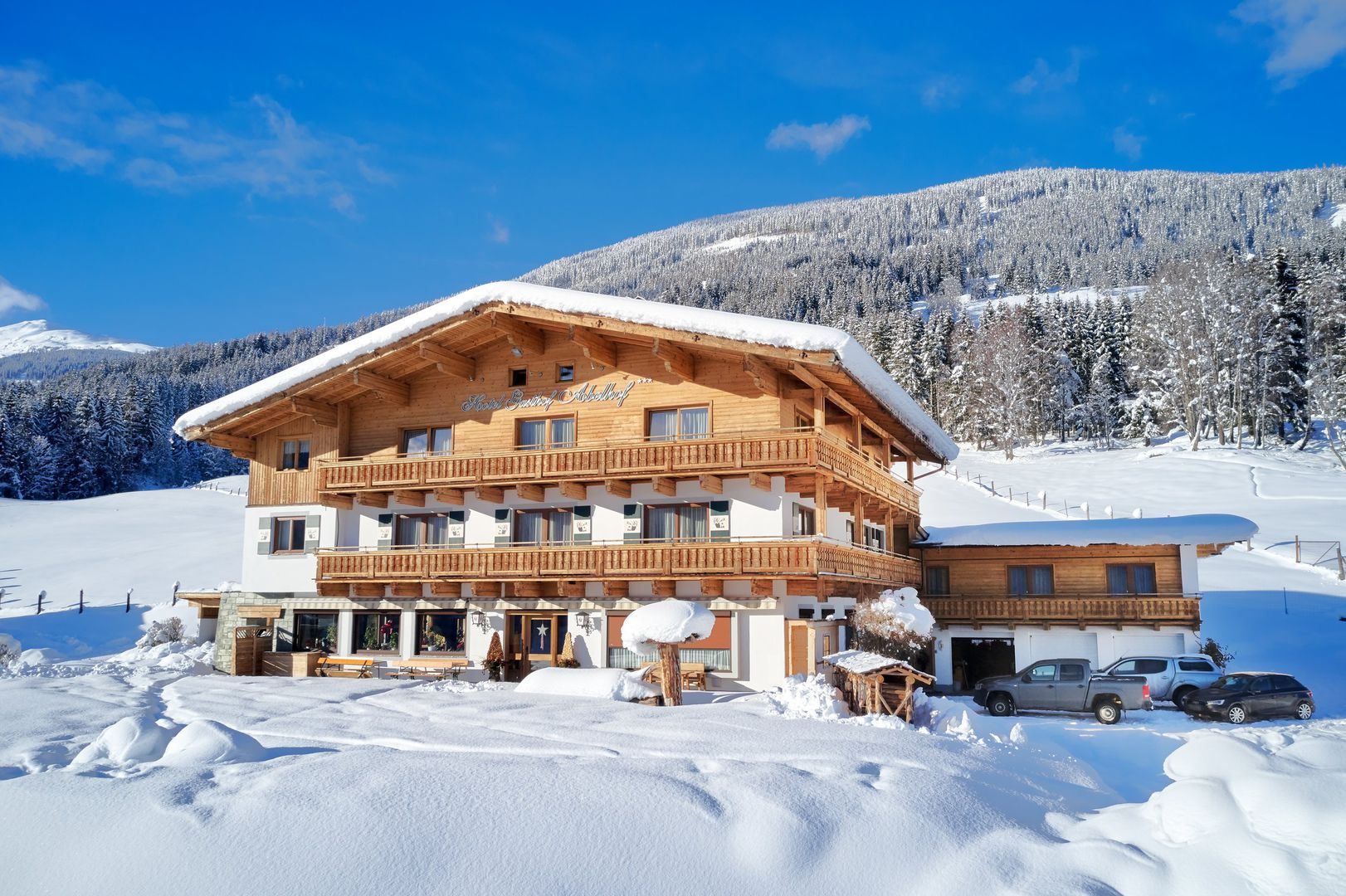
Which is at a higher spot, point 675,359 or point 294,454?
point 675,359

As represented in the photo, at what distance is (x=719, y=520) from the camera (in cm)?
2494

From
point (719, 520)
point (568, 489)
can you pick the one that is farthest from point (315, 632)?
point (719, 520)

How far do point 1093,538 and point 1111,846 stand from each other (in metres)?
23.6

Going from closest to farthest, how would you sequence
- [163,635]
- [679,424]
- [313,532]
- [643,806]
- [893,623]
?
[643,806] → [893,623] → [679,424] → [313,532] → [163,635]

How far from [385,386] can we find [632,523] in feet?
30.1

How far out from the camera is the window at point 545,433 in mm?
27469

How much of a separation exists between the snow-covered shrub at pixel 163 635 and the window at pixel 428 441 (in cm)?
1277

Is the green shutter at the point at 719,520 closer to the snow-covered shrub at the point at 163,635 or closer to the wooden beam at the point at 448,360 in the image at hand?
the wooden beam at the point at 448,360

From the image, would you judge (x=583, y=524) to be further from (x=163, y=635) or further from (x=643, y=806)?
(x=163, y=635)

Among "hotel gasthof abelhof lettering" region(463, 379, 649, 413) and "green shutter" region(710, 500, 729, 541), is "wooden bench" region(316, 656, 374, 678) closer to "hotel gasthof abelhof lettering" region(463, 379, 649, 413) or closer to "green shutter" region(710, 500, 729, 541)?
"hotel gasthof abelhof lettering" region(463, 379, 649, 413)

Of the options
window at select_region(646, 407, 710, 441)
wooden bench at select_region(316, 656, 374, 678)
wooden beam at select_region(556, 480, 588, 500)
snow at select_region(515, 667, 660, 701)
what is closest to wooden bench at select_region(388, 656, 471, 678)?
wooden bench at select_region(316, 656, 374, 678)

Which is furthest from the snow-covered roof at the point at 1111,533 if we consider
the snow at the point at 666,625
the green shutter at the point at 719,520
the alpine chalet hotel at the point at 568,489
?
the snow at the point at 666,625

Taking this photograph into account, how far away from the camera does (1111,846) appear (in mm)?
8609

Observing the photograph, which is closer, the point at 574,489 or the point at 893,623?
the point at 893,623
